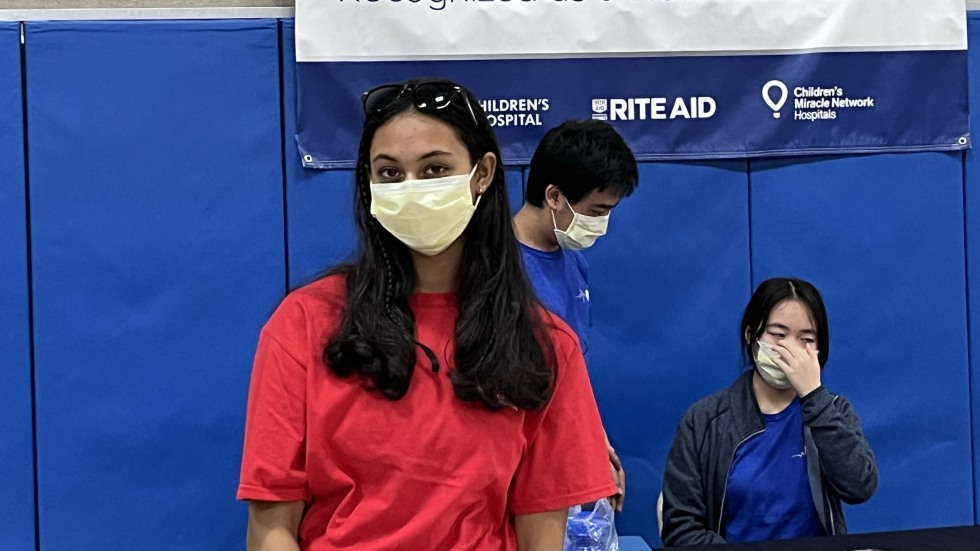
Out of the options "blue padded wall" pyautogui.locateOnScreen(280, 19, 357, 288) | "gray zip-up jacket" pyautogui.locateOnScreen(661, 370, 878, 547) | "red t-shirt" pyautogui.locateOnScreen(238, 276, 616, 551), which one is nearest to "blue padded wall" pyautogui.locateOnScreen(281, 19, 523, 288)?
"blue padded wall" pyautogui.locateOnScreen(280, 19, 357, 288)

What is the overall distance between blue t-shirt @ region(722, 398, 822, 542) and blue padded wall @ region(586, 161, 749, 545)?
0.83 m

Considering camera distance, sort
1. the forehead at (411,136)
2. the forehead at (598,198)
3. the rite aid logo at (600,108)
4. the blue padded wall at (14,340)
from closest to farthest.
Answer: the forehead at (411,136), the forehead at (598,198), the blue padded wall at (14,340), the rite aid logo at (600,108)

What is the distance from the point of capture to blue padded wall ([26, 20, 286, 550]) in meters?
2.98

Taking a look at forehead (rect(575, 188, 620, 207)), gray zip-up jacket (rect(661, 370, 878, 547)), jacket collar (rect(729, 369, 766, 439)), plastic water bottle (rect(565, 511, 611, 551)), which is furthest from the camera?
forehead (rect(575, 188, 620, 207))

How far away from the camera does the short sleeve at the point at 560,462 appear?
1.33 m

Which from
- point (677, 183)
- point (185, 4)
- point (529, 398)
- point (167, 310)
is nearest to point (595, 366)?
point (677, 183)

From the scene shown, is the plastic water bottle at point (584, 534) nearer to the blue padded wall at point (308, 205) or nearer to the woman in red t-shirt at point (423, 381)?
the woman in red t-shirt at point (423, 381)

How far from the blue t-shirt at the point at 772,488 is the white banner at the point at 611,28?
1297mm

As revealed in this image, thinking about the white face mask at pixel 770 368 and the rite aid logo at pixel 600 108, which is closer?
the white face mask at pixel 770 368

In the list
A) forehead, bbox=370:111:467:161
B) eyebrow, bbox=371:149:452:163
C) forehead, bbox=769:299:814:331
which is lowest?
forehead, bbox=769:299:814:331

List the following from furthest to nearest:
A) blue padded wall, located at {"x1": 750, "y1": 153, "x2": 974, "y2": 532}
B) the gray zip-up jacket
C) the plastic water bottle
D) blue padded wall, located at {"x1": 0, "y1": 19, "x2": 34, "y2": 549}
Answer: blue padded wall, located at {"x1": 750, "y1": 153, "x2": 974, "y2": 532} → blue padded wall, located at {"x1": 0, "y1": 19, "x2": 34, "y2": 549} → the gray zip-up jacket → the plastic water bottle

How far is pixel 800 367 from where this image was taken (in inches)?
91.5

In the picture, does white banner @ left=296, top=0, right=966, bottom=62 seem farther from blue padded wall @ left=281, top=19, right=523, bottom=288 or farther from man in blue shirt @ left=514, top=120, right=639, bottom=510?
man in blue shirt @ left=514, top=120, right=639, bottom=510

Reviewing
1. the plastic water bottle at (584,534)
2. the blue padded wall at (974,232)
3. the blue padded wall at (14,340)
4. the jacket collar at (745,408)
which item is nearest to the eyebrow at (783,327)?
the jacket collar at (745,408)
